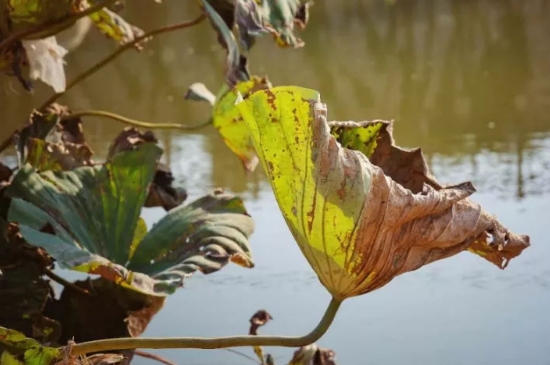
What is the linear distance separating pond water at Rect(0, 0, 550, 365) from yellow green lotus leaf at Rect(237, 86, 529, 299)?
38 centimetres

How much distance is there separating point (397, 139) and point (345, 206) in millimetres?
1025

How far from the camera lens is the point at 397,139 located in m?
1.37

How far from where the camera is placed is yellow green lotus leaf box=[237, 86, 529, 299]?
0.35 metres

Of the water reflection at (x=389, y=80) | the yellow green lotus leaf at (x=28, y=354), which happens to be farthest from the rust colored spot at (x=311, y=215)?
the water reflection at (x=389, y=80)

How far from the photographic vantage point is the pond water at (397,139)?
2.60 ft

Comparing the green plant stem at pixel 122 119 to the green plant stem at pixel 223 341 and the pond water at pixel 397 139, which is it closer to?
the pond water at pixel 397 139

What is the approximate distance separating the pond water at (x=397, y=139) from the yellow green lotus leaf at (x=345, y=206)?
0.38 m

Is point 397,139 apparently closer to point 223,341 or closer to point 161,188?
point 161,188

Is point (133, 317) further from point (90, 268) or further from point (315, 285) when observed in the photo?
point (315, 285)

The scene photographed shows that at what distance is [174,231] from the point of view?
0.72 m

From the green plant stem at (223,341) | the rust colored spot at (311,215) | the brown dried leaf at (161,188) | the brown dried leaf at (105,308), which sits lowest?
the brown dried leaf at (105,308)

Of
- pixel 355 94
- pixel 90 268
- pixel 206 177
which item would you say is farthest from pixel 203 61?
pixel 90 268

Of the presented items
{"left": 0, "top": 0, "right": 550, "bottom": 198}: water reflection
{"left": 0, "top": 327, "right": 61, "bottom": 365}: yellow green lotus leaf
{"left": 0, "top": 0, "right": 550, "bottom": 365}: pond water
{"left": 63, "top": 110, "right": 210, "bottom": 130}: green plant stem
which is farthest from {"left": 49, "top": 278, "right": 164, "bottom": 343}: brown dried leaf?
{"left": 0, "top": 0, "right": 550, "bottom": 198}: water reflection

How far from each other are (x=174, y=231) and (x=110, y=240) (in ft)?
0.20
